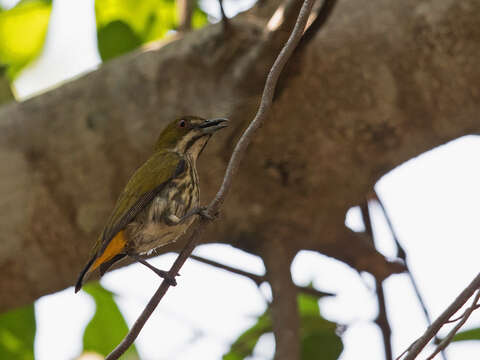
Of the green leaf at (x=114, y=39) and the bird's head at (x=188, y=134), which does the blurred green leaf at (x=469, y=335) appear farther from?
the green leaf at (x=114, y=39)

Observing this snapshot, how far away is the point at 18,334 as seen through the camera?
16.2 feet

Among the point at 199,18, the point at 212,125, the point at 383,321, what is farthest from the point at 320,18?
the point at 199,18

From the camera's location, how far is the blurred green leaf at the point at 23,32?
222 inches

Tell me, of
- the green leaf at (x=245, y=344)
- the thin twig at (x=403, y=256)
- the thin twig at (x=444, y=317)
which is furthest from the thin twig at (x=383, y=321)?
the thin twig at (x=444, y=317)

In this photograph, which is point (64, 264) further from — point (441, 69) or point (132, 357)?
point (441, 69)

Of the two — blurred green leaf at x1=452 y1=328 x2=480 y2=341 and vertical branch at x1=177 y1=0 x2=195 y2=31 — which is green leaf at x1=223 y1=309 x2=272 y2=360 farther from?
vertical branch at x1=177 y1=0 x2=195 y2=31

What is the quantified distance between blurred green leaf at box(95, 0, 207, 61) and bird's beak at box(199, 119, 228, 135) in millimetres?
1437

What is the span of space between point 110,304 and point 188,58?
1623 millimetres

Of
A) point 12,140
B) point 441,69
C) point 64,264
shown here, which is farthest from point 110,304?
point 441,69

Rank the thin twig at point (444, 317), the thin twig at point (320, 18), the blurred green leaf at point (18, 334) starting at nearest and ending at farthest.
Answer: the thin twig at point (444, 317), the thin twig at point (320, 18), the blurred green leaf at point (18, 334)

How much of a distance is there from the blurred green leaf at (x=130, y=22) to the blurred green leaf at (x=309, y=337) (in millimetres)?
1900

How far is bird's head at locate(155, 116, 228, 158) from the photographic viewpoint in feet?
13.7

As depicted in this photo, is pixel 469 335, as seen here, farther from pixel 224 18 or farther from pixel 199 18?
pixel 199 18

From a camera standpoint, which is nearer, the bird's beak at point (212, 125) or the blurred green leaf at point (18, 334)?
the bird's beak at point (212, 125)
